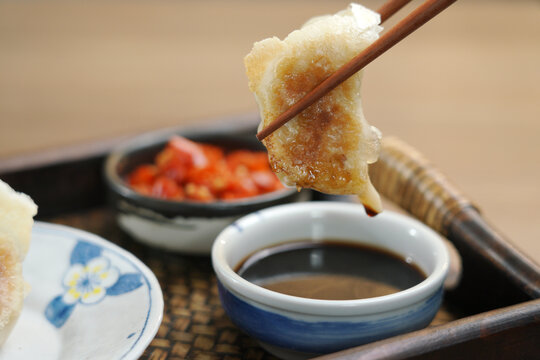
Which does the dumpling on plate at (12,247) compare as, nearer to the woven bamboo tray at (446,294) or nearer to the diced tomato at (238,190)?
the woven bamboo tray at (446,294)

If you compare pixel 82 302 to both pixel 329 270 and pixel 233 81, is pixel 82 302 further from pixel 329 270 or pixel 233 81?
pixel 233 81

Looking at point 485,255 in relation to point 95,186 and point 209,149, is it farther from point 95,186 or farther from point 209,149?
point 95,186

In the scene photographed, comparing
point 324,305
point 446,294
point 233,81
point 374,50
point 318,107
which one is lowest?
point 233,81

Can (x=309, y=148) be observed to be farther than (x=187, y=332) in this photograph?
No

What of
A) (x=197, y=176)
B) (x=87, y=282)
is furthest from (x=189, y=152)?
(x=87, y=282)

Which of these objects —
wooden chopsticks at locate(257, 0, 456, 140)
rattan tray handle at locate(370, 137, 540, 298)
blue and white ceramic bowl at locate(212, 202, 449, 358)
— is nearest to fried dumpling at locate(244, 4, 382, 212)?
wooden chopsticks at locate(257, 0, 456, 140)

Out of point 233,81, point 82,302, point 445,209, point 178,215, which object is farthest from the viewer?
point 233,81

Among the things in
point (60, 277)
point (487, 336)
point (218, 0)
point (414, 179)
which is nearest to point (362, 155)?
point (487, 336)
